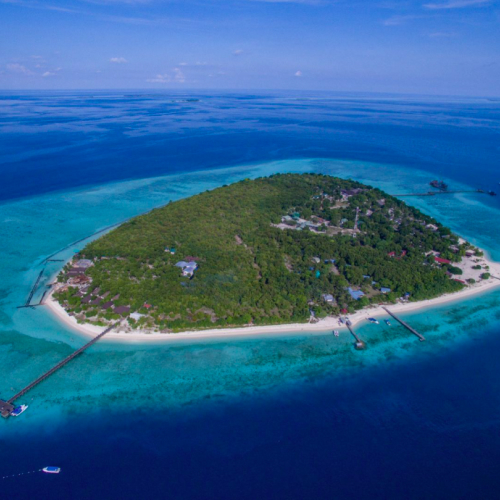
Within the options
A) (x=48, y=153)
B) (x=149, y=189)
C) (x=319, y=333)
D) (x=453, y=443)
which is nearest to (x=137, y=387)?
(x=319, y=333)

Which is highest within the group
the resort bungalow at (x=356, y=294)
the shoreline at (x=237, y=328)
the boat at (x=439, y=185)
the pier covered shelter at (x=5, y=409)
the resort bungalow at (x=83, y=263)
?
the boat at (x=439, y=185)

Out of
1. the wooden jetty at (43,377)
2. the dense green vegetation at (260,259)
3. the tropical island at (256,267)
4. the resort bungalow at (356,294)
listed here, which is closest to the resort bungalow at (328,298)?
the tropical island at (256,267)

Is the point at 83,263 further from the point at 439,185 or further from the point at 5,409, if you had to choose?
the point at 439,185

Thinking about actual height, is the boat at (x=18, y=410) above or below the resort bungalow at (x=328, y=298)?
below

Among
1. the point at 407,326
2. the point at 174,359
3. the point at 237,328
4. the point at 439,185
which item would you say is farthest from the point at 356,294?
the point at 439,185

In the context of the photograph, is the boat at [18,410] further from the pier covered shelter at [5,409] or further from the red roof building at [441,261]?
the red roof building at [441,261]

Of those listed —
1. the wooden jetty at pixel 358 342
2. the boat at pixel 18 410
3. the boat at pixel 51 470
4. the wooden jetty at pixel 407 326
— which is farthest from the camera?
the wooden jetty at pixel 407 326
